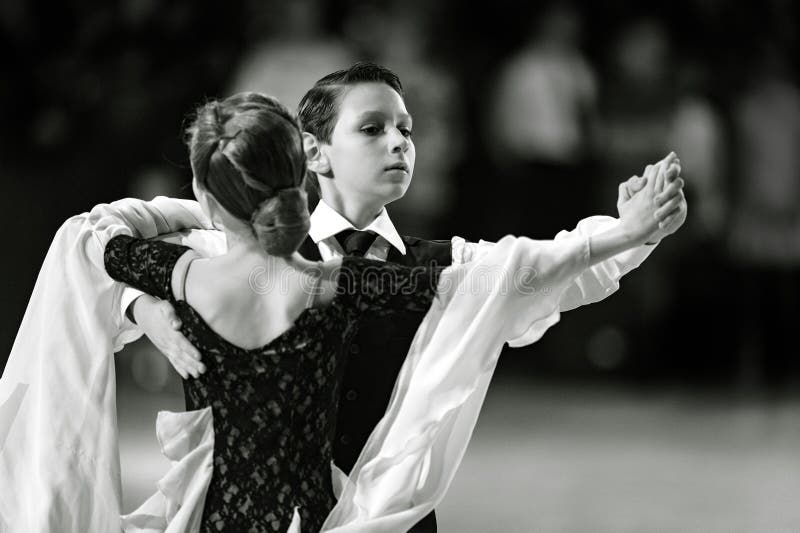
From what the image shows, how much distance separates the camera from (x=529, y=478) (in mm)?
3436

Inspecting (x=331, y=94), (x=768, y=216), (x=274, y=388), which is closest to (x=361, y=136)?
(x=331, y=94)

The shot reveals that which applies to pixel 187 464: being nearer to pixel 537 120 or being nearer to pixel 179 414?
pixel 179 414

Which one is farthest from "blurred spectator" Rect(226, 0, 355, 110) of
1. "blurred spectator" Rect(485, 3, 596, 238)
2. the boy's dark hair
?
the boy's dark hair

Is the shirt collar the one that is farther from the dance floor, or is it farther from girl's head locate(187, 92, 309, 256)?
the dance floor

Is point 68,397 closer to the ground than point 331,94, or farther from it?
closer to the ground

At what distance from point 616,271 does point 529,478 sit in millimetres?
2008

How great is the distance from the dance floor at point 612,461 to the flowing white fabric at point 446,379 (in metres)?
1.37

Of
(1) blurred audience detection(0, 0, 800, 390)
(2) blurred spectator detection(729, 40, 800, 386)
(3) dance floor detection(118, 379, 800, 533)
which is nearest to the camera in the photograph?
(3) dance floor detection(118, 379, 800, 533)

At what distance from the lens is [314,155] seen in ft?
5.87

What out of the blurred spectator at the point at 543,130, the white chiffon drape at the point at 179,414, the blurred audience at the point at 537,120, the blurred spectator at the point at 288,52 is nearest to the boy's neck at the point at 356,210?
the white chiffon drape at the point at 179,414

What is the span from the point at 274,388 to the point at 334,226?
1.42 feet

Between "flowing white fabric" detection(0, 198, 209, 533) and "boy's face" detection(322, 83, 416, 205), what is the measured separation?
39 centimetres

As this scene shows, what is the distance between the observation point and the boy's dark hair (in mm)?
1753

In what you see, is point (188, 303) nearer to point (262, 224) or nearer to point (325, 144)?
point (262, 224)
